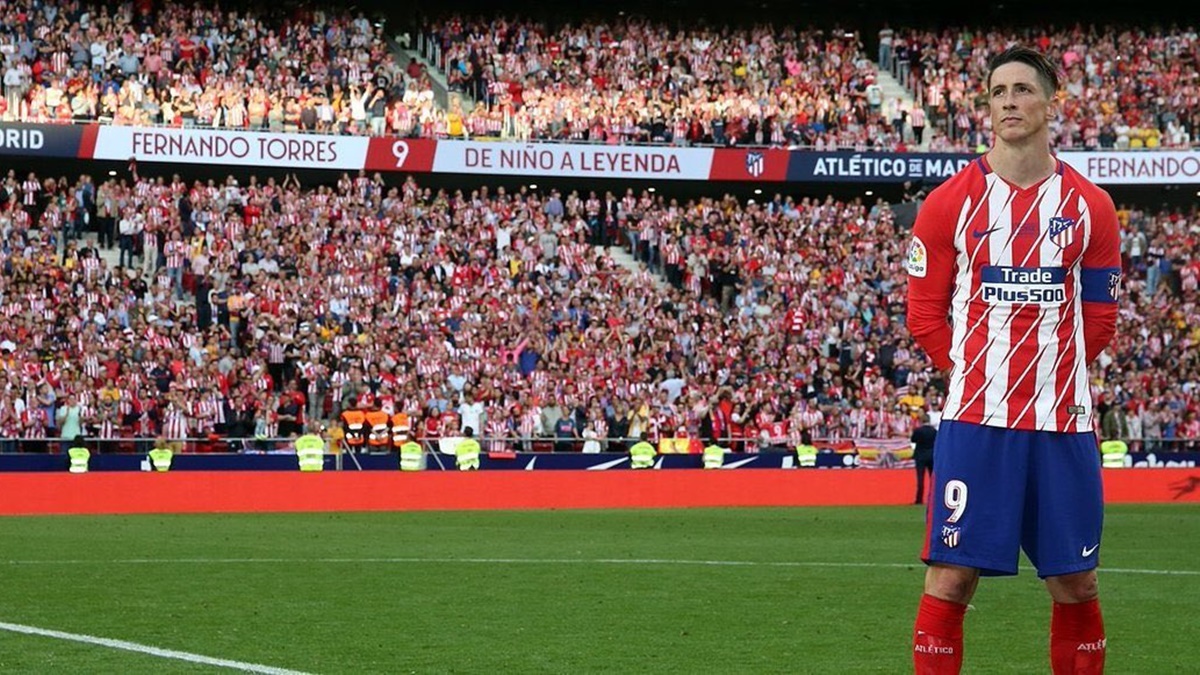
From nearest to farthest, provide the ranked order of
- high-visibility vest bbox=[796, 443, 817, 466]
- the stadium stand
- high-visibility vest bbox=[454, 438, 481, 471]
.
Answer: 1. high-visibility vest bbox=[454, 438, 481, 471]
2. high-visibility vest bbox=[796, 443, 817, 466]
3. the stadium stand

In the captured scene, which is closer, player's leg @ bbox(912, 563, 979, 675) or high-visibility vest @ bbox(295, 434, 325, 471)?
player's leg @ bbox(912, 563, 979, 675)

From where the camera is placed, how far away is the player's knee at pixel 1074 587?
6141mm

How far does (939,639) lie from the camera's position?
607 centimetres

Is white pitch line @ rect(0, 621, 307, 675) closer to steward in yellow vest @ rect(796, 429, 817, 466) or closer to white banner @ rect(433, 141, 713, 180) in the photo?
steward in yellow vest @ rect(796, 429, 817, 466)

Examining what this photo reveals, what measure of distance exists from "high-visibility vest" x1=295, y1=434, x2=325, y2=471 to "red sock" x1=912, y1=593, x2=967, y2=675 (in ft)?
74.3

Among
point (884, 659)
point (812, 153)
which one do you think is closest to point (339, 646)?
point (884, 659)

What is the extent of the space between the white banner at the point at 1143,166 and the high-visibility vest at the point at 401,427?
20.2 metres

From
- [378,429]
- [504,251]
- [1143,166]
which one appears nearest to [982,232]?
[378,429]

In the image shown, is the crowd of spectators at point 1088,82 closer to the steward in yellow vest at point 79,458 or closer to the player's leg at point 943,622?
the steward in yellow vest at point 79,458

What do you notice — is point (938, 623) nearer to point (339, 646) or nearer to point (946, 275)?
point (946, 275)

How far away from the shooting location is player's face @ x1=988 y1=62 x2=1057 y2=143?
617 centimetres

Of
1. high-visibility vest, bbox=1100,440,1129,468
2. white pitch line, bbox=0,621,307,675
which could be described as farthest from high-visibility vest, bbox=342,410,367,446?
white pitch line, bbox=0,621,307,675

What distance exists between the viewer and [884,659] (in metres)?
9.49

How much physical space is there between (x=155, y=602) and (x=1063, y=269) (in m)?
7.91
